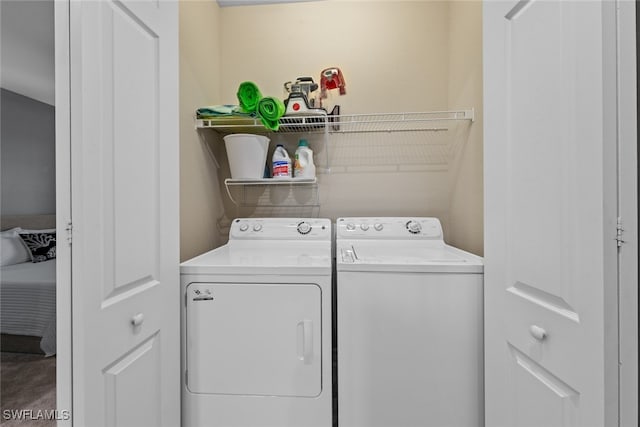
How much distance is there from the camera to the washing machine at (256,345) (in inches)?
49.4

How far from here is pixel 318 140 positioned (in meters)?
2.09

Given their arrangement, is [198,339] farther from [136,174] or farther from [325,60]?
[325,60]

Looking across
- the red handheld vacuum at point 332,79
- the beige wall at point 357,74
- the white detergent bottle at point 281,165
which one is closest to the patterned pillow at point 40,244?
the beige wall at point 357,74

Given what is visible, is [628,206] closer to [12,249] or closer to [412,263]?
[412,263]

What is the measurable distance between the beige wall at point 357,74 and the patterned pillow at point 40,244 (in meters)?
1.13

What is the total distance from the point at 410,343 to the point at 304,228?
91 centimetres

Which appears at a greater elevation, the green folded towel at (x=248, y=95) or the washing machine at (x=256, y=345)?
the green folded towel at (x=248, y=95)

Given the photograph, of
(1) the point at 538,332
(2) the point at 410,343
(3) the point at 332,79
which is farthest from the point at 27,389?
(3) the point at 332,79

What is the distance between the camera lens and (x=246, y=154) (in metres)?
1.83

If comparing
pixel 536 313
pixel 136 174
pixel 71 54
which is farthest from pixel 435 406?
pixel 71 54

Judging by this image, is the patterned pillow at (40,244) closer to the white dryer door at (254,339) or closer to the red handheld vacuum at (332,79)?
the white dryer door at (254,339)

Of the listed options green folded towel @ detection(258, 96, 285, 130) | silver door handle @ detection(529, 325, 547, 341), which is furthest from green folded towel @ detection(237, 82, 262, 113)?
silver door handle @ detection(529, 325, 547, 341)

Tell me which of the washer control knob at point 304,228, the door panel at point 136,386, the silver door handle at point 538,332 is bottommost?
the door panel at point 136,386

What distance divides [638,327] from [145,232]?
4.41 feet
